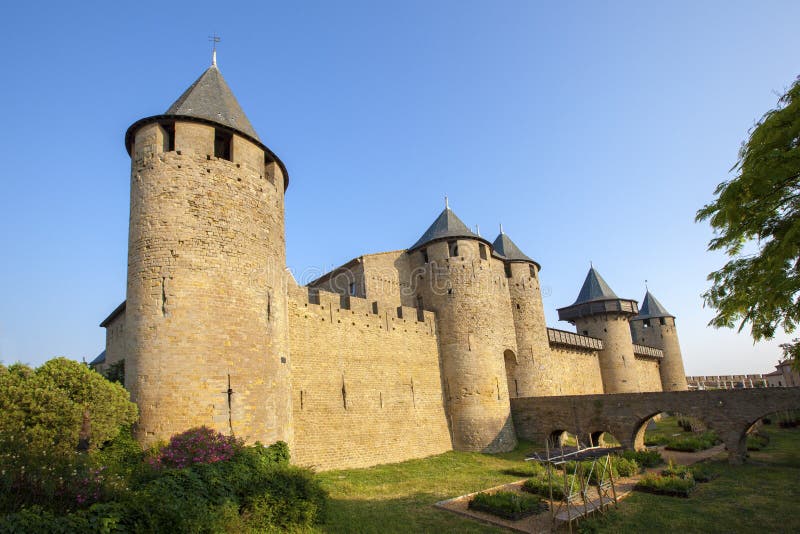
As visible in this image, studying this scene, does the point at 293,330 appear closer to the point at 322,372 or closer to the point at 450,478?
the point at 322,372

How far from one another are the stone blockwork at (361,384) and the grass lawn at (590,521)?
2.87 feet

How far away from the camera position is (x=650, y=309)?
40.9m

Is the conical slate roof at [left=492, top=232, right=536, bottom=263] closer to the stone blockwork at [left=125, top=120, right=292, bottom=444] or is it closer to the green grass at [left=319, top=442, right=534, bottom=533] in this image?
the green grass at [left=319, top=442, right=534, bottom=533]

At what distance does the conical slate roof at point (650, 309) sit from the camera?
40.3m

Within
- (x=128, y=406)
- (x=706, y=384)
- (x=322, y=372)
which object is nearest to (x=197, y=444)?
(x=128, y=406)

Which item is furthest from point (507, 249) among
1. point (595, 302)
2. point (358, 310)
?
point (358, 310)

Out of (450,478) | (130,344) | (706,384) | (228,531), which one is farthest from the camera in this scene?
(706,384)

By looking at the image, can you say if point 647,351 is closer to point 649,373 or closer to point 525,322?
point 649,373

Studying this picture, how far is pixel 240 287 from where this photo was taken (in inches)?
459

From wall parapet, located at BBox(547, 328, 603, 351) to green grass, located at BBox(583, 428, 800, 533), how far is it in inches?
476

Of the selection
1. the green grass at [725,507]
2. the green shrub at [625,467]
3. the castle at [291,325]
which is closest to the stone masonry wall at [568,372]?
the castle at [291,325]

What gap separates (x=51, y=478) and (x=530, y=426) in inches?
736

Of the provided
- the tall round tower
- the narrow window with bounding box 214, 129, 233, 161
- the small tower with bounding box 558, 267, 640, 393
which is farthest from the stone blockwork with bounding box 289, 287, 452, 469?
the small tower with bounding box 558, 267, 640, 393

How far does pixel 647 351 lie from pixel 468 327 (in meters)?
23.8
